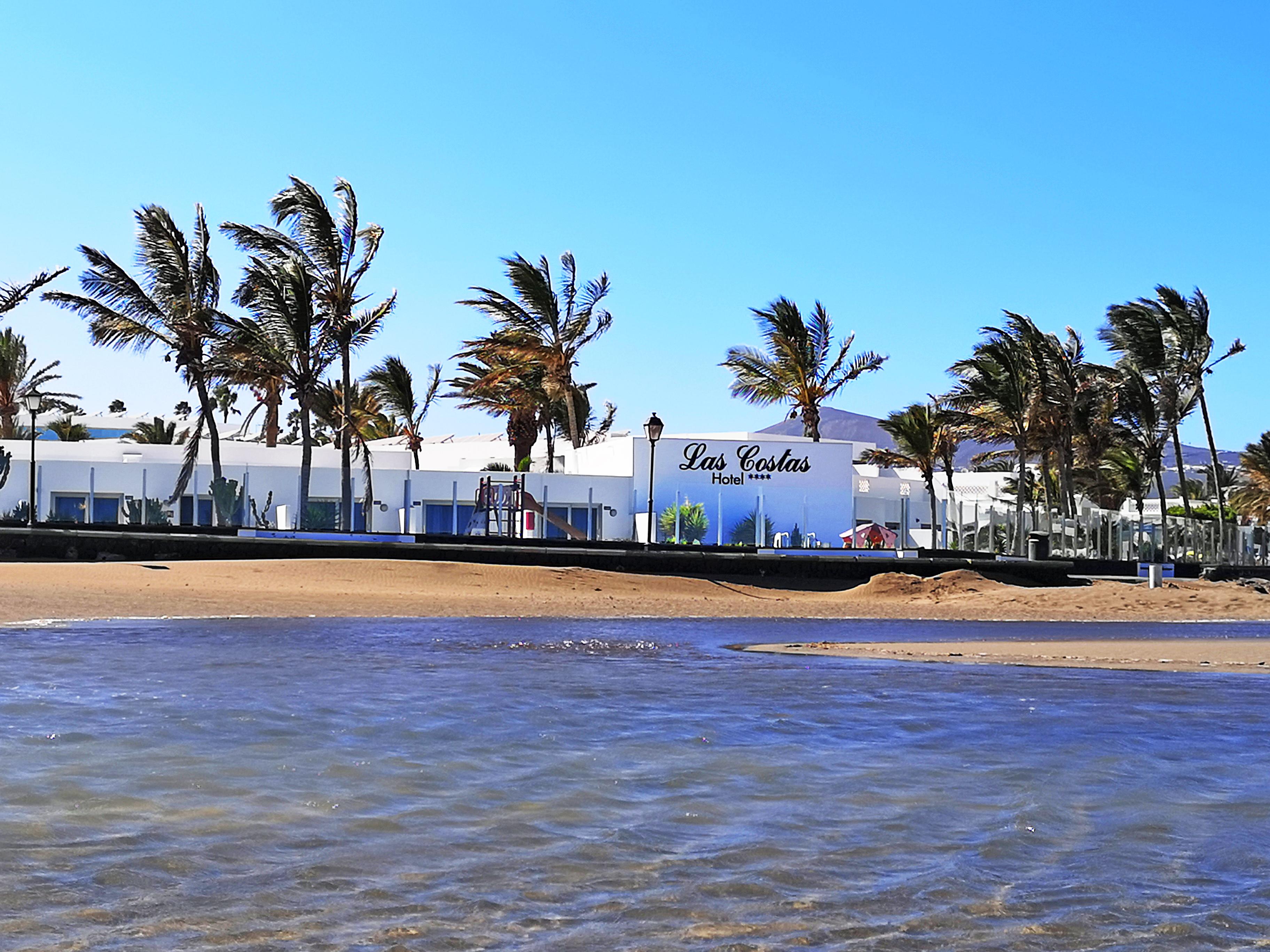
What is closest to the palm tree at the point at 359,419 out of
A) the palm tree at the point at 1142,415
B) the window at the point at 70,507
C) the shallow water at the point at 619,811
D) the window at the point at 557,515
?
the window at the point at 557,515

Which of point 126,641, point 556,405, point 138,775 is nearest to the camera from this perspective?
point 138,775

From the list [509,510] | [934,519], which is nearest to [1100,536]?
[934,519]

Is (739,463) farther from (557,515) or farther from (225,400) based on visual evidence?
(225,400)

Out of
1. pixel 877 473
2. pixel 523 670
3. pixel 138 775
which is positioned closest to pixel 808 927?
pixel 138 775

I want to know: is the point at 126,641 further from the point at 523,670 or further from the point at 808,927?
the point at 808,927

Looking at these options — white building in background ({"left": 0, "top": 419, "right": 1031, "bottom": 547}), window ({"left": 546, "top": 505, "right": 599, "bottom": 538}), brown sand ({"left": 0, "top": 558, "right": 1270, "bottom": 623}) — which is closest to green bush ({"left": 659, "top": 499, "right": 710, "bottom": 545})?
white building in background ({"left": 0, "top": 419, "right": 1031, "bottom": 547})

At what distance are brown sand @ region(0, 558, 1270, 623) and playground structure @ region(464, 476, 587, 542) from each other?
735 cm

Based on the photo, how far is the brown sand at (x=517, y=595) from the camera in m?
20.9

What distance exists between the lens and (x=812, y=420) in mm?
45812

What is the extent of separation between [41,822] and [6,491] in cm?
3416

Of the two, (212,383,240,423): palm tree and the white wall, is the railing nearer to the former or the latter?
the white wall

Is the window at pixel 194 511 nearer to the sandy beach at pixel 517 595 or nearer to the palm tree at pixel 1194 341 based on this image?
the sandy beach at pixel 517 595

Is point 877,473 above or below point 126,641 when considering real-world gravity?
above

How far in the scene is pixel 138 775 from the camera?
698 cm
